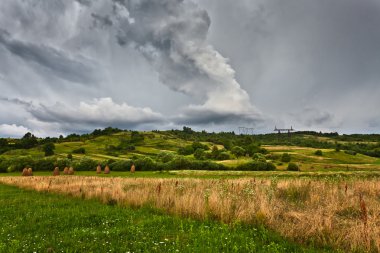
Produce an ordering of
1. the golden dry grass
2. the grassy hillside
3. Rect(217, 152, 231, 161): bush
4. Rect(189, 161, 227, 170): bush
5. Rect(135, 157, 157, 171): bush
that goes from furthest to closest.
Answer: Rect(217, 152, 231, 161): bush < the grassy hillside < Rect(189, 161, 227, 170): bush < Rect(135, 157, 157, 171): bush < the golden dry grass

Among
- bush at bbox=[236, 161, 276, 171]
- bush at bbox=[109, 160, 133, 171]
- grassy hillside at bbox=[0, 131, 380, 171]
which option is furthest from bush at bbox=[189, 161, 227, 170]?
bush at bbox=[109, 160, 133, 171]

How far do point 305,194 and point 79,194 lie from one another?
576 inches

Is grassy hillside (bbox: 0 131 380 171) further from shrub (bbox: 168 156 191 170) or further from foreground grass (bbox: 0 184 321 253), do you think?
foreground grass (bbox: 0 184 321 253)

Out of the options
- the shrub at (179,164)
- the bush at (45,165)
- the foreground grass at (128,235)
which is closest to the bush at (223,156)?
the shrub at (179,164)

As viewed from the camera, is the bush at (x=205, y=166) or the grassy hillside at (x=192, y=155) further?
the grassy hillside at (x=192, y=155)

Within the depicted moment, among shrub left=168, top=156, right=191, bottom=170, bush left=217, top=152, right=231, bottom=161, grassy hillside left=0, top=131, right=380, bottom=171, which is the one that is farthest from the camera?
bush left=217, top=152, right=231, bottom=161

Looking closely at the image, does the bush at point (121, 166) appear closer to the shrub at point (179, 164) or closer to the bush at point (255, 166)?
the shrub at point (179, 164)

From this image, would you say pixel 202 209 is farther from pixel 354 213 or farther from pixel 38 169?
pixel 38 169

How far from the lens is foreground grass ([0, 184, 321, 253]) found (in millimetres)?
8001

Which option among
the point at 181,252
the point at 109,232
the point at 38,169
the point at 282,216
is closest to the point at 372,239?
the point at 282,216

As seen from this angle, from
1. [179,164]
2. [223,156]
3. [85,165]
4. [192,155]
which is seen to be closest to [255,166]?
[179,164]

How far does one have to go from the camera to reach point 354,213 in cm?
1275

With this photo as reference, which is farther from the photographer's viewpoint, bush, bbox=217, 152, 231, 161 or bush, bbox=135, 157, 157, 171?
bush, bbox=217, 152, 231, 161

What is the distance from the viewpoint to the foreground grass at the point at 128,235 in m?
8.00
